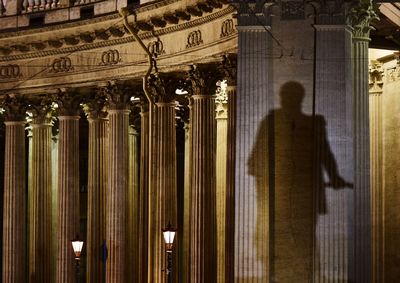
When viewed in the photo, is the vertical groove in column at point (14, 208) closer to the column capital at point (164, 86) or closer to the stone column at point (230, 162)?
the column capital at point (164, 86)

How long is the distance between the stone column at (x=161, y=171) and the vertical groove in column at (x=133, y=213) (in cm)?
431

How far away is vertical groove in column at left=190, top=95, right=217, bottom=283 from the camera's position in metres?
48.8

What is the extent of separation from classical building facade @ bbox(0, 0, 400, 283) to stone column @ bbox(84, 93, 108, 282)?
0.22 ft

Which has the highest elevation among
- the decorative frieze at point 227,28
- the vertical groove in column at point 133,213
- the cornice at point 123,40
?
the cornice at point 123,40

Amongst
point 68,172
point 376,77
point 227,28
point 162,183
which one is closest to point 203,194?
point 162,183

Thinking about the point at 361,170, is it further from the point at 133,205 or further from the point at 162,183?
the point at 133,205

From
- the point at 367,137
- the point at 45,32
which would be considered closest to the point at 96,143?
the point at 45,32

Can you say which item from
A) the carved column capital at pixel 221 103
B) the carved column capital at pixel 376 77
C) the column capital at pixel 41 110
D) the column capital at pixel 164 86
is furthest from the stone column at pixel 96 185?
the carved column capital at pixel 376 77

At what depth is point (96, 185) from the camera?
5703 centimetres

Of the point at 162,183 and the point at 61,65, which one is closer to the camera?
the point at 162,183

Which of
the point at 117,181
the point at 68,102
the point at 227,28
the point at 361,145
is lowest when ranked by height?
the point at 117,181

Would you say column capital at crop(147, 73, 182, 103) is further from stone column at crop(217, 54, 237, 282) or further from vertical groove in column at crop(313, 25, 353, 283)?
vertical groove in column at crop(313, 25, 353, 283)

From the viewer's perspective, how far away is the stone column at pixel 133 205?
5644 centimetres

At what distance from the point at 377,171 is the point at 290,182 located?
41.7 ft
